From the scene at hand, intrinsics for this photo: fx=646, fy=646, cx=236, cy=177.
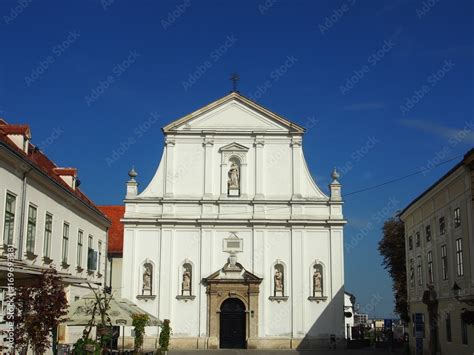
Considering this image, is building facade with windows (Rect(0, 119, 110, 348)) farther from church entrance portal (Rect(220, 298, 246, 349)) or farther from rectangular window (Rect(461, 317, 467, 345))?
rectangular window (Rect(461, 317, 467, 345))

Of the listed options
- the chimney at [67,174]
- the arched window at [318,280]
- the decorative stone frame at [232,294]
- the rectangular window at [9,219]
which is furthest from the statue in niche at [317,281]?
the rectangular window at [9,219]

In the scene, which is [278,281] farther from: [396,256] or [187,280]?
[396,256]

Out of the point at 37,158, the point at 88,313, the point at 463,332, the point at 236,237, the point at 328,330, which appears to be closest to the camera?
the point at 88,313

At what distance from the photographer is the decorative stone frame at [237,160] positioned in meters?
39.1

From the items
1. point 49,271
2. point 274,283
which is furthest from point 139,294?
point 49,271

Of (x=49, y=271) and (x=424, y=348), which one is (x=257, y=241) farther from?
(x=49, y=271)

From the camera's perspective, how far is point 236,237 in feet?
126

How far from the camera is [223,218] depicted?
126 ft

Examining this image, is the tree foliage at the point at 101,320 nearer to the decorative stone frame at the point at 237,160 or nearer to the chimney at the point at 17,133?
the chimney at the point at 17,133

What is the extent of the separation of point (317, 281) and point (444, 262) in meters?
9.68

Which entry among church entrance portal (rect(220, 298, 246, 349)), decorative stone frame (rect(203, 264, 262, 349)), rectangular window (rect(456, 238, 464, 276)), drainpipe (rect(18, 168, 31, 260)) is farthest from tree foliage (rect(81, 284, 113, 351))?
church entrance portal (rect(220, 298, 246, 349))

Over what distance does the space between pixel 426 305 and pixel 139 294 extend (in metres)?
16.1

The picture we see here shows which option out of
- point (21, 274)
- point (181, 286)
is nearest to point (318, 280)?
point (181, 286)

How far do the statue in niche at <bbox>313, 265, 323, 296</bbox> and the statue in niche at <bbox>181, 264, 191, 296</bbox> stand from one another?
7374mm
